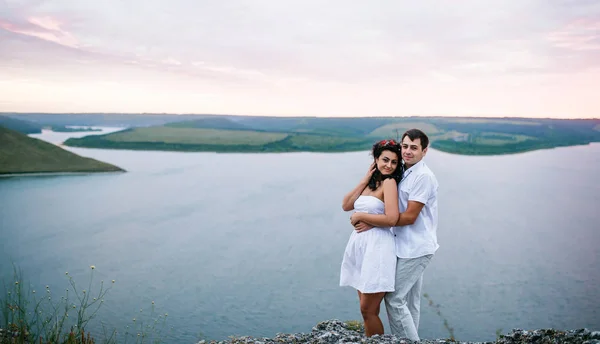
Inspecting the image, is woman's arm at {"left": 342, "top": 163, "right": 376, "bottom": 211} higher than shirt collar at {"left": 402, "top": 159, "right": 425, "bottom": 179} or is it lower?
lower

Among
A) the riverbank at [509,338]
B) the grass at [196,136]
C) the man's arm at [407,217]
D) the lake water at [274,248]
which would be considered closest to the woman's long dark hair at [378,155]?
the man's arm at [407,217]

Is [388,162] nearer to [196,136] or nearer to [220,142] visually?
[220,142]

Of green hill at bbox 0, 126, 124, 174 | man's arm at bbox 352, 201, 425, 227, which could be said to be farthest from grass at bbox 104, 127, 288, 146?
man's arm at bbox 352, 201, 425, 227

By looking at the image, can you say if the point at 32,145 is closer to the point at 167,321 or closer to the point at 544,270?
the point at 167,321

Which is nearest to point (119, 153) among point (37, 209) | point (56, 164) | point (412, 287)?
point (56, 164)

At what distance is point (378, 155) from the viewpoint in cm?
382

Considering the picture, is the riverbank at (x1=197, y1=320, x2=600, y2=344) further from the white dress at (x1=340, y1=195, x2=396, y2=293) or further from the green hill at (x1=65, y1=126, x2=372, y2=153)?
the green hill at (x1=65, y1=126, x2=372, y2=153)

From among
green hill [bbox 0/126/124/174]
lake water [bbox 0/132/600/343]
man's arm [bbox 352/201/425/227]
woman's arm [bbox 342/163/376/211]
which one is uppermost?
woman's arm [bbox 342/163/376/211]

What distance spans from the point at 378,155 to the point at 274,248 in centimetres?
1171

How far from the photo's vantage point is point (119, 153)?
51.2 m

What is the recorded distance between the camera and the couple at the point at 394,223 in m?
3.66

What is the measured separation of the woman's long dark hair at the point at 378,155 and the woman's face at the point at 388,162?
1.2 inches

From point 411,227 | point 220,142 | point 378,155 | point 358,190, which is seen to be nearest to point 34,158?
point 220,142

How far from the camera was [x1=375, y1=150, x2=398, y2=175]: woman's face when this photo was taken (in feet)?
12.3
